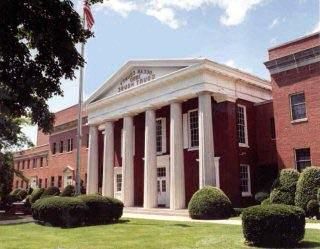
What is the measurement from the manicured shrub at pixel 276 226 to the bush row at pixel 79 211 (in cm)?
1141

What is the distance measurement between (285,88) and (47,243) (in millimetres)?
17830

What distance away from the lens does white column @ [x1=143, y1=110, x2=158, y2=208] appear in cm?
3058

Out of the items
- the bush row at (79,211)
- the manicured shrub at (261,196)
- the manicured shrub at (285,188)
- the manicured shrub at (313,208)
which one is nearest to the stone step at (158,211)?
the manicured shrub at (261,196)

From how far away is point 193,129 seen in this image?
3161 cm

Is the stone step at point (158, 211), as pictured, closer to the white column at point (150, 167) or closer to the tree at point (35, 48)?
the white column at point (150, 167)

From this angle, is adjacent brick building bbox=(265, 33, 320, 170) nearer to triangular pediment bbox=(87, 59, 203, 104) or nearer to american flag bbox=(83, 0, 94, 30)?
triangular pediment bbox=(87, 59, 203, 104)

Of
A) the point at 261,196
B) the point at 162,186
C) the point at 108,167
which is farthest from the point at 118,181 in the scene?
the point at 261,196

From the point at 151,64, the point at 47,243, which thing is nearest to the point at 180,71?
the point at 151,64

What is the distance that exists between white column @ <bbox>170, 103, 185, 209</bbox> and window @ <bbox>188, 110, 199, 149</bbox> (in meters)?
2.12

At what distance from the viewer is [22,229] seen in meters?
22.1

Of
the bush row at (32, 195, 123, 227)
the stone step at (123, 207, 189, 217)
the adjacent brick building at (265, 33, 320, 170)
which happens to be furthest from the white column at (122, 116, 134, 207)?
Result: the adjacent brick building at (265, 33, 320, 170)

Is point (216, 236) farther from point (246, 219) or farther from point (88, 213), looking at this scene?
point (88, 213)

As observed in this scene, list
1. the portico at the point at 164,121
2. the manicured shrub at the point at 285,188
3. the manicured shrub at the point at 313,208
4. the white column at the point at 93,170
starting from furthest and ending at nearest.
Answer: the white column at the point at 93,170, the portico at the point at 164,121, the manicured shrub at the point at 285,188, the manicured shrub at the point at 313,208

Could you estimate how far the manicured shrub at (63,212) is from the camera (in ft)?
Result: 71.5
